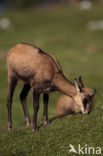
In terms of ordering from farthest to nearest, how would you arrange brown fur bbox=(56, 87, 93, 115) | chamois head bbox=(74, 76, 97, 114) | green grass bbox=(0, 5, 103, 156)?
brown fur bbox=(56, 87, 93, 115) < chamois head bbox=(74, 76, 97, 114) < green grass bbox=(0, 5, 103, 156)

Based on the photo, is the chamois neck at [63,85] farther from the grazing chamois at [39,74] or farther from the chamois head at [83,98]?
the chamois head at [83,98]

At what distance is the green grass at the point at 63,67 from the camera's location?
523 inches

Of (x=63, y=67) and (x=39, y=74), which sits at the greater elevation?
(x=39, y=74)

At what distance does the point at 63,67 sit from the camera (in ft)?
Answer: 114

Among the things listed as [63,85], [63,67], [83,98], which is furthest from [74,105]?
[63,67]

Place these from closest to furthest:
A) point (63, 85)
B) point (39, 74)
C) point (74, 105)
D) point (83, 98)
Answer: point (83, 98)
point (39, 74)
point (63, 85)
point (74, 105)

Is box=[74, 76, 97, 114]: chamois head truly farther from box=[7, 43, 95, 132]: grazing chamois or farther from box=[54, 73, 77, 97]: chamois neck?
box=[54, 73, 77, 97]: chamois neck

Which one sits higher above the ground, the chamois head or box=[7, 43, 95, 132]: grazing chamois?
box=[7, 43, 95, 132]: grazing chamois

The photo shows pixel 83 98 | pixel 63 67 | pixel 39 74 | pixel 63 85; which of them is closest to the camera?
pixel 83 98

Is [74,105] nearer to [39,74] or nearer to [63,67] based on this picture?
[39,74]

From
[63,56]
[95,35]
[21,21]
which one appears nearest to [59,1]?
[21,21]

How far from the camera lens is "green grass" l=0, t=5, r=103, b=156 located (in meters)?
13.3

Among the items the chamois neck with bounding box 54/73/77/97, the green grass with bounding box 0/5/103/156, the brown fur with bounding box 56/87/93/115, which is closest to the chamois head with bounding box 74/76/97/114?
the brown fur with bounding box 56/87/93/115

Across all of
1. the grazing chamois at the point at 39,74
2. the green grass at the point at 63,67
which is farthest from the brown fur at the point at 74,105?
the green grass at the point at 63,67
